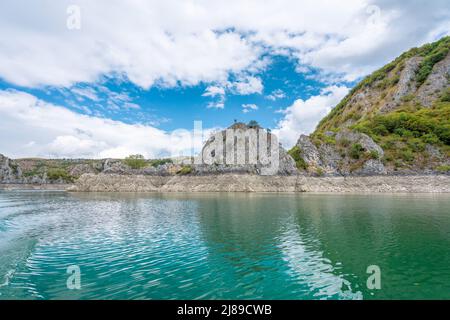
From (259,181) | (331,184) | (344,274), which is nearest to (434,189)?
(331,184)

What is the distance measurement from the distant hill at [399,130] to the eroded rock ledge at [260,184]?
16.3ft

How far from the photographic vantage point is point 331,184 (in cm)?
10038

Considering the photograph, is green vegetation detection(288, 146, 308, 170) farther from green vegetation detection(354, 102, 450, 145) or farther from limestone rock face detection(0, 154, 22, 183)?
limestone rock face detection(0, 154, 22, 183)

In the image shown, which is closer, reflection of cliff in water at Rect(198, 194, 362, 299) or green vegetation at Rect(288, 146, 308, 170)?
reflection of cliff in water at Rect(198, 194, 362, 299)

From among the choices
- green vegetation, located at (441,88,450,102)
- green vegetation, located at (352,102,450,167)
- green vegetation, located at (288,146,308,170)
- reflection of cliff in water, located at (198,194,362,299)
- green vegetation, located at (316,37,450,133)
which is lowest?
reflection of cliff in water, located at (198,194,362,299)

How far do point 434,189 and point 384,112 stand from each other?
7306cm

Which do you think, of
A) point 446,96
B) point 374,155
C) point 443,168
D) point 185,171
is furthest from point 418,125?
point 185,171

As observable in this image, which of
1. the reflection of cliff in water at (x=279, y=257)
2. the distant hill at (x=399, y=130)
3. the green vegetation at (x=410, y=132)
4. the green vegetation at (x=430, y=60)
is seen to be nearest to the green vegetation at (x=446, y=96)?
the distant hill at (x=399, y=130)

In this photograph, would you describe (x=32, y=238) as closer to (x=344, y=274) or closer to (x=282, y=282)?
(x=282, y=282)

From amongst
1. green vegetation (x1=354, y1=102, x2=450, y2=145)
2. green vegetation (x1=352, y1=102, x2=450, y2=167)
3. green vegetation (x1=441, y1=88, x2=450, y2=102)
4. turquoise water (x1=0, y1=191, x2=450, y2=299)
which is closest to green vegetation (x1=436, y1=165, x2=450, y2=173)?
green vegetation (x1=352, y1=102, x2=450, y2=167)

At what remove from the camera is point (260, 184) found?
11400cm

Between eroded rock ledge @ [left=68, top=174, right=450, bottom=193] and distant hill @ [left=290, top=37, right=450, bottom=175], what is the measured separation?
4.96 m

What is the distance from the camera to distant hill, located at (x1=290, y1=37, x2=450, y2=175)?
327 feet

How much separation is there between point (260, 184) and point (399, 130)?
66829 millimetres
